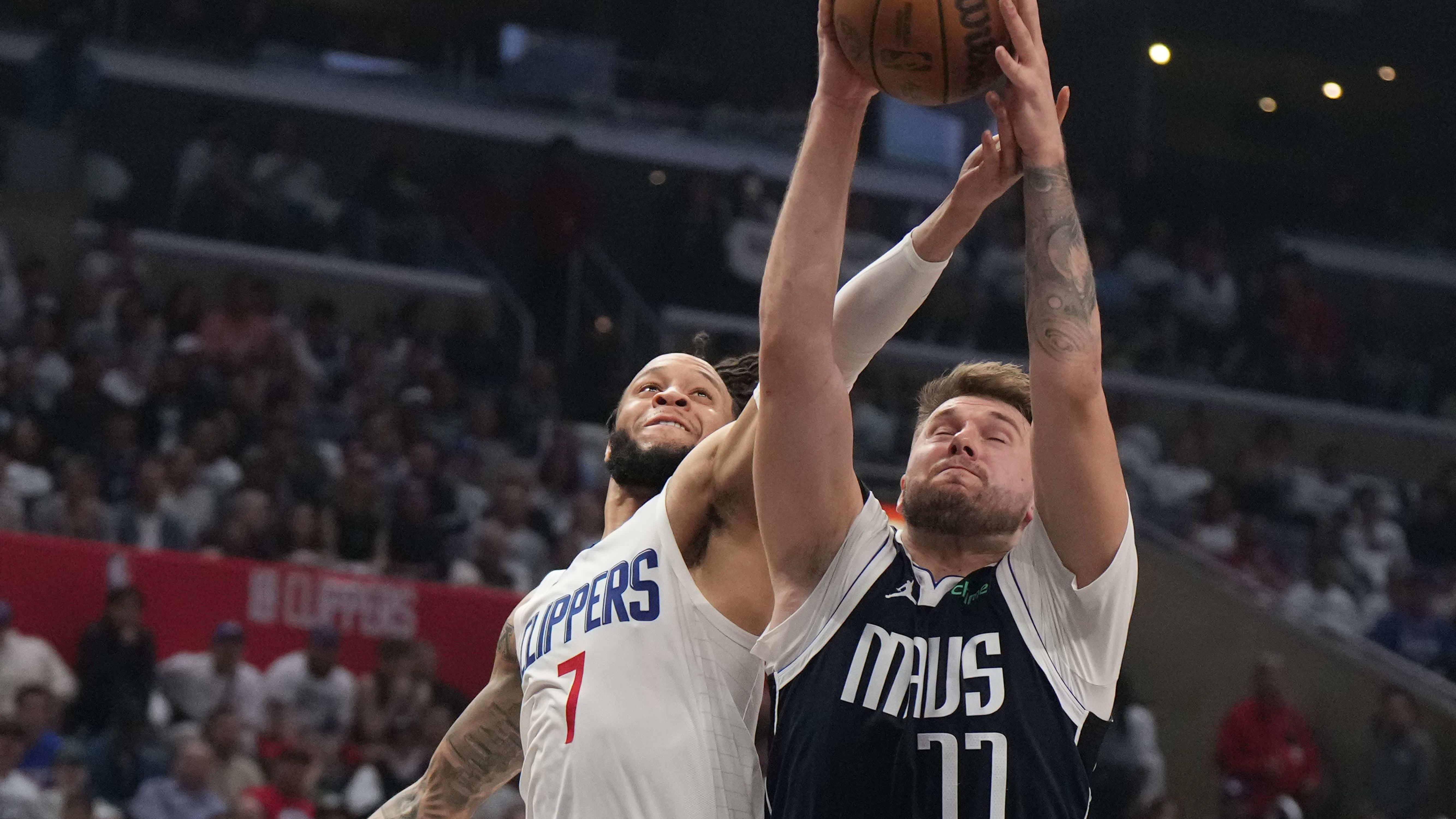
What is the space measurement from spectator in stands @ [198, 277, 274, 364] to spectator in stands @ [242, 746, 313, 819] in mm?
3978

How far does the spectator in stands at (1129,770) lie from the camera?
32.5ft

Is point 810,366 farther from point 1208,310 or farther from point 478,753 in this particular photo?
point 1208,310

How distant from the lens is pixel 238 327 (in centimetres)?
1184

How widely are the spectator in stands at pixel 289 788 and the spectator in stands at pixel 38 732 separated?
0.92 metres

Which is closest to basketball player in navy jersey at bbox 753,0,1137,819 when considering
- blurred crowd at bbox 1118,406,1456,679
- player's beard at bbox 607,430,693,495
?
player's beard at bbox 607,430,693,495

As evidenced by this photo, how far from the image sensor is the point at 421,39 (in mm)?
16641

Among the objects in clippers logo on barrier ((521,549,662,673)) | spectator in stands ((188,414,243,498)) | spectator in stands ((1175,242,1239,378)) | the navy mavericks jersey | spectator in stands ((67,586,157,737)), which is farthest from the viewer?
spectator in stands ((1175,242,1239,378))

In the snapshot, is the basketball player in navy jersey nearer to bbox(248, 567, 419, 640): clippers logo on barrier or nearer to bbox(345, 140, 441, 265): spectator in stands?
bbox(248, 567, 419, 640): clippers logo on barrier

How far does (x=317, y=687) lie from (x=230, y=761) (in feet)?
2.33

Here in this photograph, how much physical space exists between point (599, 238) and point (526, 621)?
11.9 m

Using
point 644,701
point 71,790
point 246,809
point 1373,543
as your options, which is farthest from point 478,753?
point 1373,543

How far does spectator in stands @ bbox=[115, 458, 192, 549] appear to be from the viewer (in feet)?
30.9

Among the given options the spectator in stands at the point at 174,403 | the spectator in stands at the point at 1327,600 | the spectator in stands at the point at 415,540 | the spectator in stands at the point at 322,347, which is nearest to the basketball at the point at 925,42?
the spectator in stands at the point at 415,540

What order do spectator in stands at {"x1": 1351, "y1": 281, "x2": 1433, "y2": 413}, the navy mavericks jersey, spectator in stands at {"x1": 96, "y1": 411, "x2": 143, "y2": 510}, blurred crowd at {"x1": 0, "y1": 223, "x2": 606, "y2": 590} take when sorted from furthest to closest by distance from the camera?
spectator in stands at {"x1": 1351, "y1": 281, "x2": 1433, "y2": 413} < spectator in stands at {"x1": 96, "y1": 411, "x2": 143, "y2": 510} < blurred crowd at {"x1": 0, "y1": 223, "x2": 606, "y2": 590} < the navy mavericks jersey
